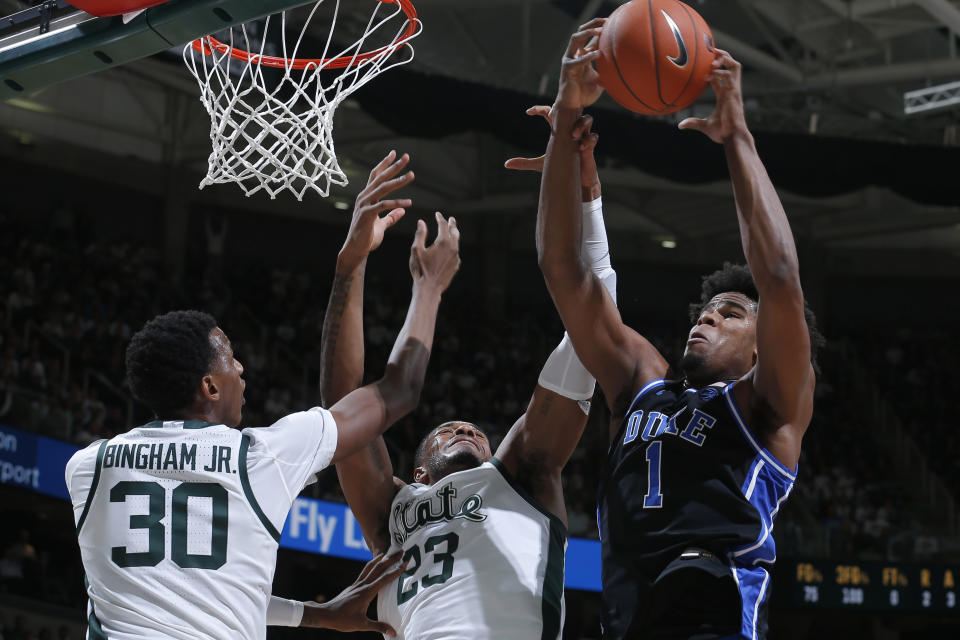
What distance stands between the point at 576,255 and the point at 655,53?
1.91 feet

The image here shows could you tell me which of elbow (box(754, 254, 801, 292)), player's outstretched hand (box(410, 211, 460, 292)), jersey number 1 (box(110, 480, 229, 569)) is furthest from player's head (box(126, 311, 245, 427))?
elbow (box(754, 254, 801, 292))

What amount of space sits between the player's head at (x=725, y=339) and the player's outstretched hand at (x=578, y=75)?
2.19 ft

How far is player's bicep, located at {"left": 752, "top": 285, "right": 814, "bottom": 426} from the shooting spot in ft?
8.75

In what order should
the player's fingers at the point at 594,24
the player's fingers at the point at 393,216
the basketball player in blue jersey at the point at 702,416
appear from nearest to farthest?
the basketball player in blue jersey at the point at 702,416 < the player's fingers at the point at 594,24 < the player's fingers at the point at 393,216

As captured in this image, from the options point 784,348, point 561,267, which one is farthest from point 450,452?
point 784,348

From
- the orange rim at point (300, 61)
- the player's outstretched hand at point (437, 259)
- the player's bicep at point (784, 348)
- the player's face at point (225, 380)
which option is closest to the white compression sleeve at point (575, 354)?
the player's outstretched hand at point (437, 259)

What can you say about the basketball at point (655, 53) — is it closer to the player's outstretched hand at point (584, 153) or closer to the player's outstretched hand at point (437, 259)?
the player's outstretched hand at point (584, 153)

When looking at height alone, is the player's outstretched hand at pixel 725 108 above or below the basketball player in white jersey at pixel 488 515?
above

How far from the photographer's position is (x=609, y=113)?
13.2m

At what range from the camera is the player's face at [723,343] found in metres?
2.98

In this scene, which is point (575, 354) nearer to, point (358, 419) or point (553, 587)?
point (553, 587)

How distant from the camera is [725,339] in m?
3.00

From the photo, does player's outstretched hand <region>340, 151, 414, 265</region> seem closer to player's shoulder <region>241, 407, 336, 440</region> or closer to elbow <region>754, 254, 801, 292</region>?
player's shoulder <region>241, 407, 336, 440</region>

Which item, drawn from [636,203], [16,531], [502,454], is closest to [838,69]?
[636,203]
